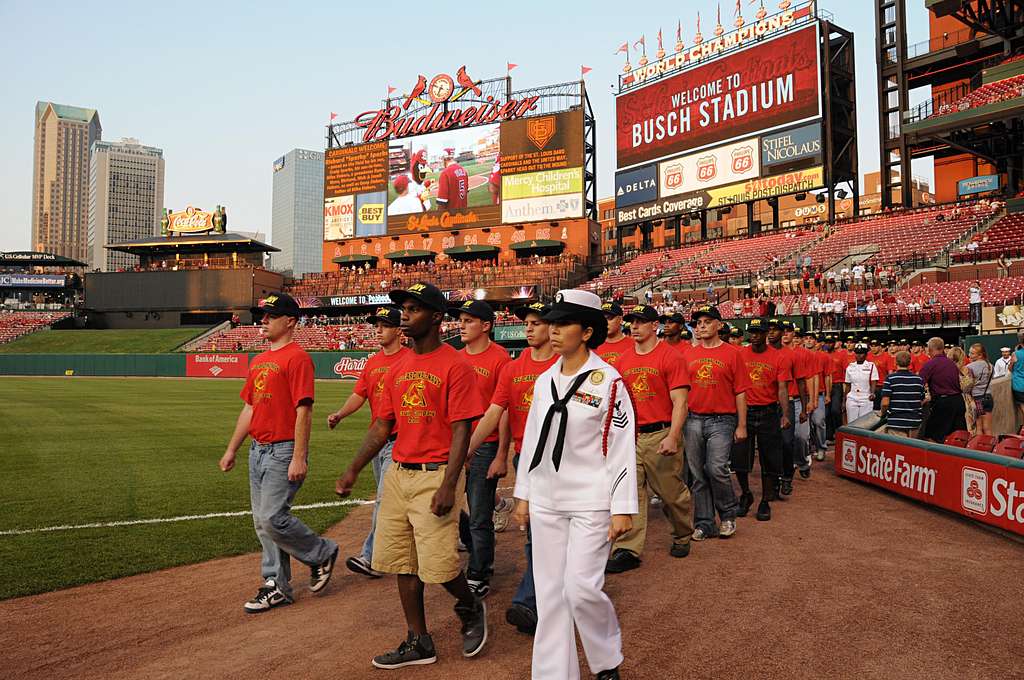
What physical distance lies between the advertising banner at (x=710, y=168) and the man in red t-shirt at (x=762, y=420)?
3829 centimetres

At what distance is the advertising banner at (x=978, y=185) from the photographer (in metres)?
39.3

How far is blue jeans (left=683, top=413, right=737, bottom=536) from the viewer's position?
7066 mm

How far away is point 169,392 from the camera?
29016 millimetres

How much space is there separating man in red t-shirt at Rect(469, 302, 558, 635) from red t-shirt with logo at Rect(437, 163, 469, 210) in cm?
5330

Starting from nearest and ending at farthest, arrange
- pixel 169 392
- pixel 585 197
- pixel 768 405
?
pixel 768 405, pixel 169 392, pixel 585 197

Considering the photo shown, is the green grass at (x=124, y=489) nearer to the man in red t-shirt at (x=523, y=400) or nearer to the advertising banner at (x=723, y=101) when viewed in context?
the man in red t-shirt at (x=523, y=400)

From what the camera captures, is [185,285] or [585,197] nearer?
[585,197]

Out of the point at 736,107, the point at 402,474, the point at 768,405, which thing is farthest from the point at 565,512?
the point at 736,107

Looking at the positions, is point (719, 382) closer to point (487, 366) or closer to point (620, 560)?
point (620, 560)

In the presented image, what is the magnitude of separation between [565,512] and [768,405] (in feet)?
18.4

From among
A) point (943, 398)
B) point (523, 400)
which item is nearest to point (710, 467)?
point (523, 400)

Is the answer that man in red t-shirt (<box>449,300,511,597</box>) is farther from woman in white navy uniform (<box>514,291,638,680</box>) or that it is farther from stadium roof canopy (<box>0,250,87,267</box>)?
stadium roof canopy (<box>0,250,87,267</box>)

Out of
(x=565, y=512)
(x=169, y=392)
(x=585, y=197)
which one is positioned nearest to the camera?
(x=565, y=512)

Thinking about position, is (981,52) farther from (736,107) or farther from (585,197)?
(585,197)
